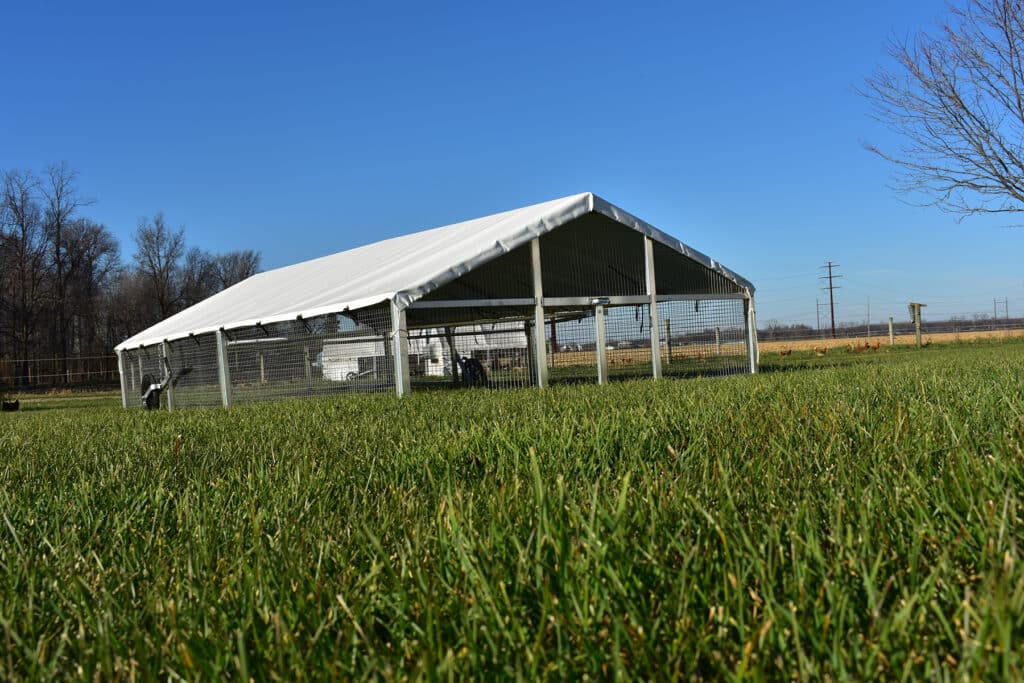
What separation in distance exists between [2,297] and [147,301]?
8.00 metres

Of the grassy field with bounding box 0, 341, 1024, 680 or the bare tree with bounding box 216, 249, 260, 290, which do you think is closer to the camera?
the grassy field with bounding box 0, 341, 1024, 680

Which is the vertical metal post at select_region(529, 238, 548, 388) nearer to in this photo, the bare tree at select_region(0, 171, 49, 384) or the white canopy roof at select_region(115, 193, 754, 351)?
the white canopy roof at select_region(115, 193, 754, 351)

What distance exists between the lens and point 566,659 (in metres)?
0.95

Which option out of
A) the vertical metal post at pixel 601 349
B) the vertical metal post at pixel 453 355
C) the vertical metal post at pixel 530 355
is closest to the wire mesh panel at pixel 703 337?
the vertical metal post at pixel 601 349

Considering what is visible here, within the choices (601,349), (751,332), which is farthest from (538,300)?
(751,332)

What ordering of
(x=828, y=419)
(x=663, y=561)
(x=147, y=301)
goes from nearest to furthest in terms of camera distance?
(x=663, y=561), (x=828, y=419), (x=147, y=301)

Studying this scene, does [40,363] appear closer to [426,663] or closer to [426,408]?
[426,408]

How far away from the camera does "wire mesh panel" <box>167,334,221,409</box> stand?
41.3 feet

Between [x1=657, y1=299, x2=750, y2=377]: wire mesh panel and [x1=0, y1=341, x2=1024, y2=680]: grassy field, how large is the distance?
9.05 metres

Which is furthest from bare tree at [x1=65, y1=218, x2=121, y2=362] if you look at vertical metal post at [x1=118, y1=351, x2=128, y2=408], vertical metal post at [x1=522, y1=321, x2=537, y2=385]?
vertical metal post at [x1=522, y1=321, x2=537, y2=385]

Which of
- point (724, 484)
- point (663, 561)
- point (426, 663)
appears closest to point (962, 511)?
point (724, 484)

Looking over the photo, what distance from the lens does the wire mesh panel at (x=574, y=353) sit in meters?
11.5

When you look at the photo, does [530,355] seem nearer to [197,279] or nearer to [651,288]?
[651,288]

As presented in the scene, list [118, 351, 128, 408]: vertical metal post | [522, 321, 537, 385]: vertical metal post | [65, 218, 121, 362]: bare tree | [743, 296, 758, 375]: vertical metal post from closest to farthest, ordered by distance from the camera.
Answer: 1. [522, 321, 537, 385]: vertical metal post
2. [743, 296, 758, 375]: vertical metal post
3. [118, 351, 128, 408]: vertical metal post
4. [65, 218, 121, 362]: bare tree
